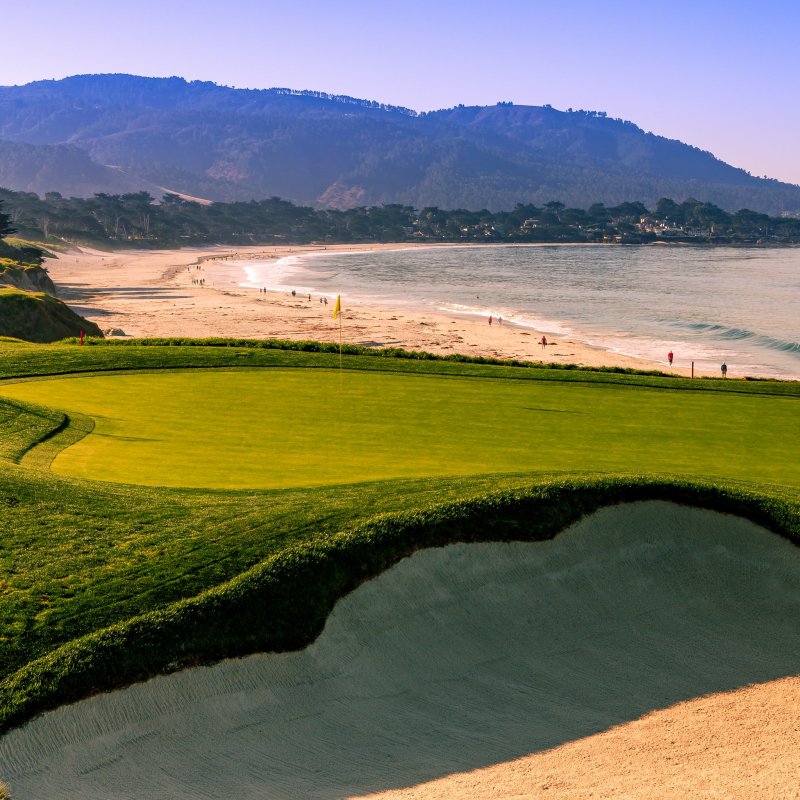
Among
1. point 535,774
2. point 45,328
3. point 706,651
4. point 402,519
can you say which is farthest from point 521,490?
point 45,328

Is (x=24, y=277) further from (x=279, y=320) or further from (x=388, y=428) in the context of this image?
(x=388, y=428)

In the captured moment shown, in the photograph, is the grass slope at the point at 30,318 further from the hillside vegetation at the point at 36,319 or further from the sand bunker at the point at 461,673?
the sand bunker at the point at 461,673

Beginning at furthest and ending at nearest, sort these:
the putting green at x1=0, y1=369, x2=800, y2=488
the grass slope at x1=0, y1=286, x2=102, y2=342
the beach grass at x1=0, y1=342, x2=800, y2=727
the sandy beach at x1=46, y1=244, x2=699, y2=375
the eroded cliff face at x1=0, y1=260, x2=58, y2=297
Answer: the eroded cliff face at x1=0, y1=260, x2=58, y2=297
the sandy beach at x1=46, y1=244, x2=699, y2=375
the grass slope at x1=0, y1=286, x2=102, y2=342
the putting green at x1=0, y1=369, x2=800, y2=488
the beach grass at x1=0, y1=342, x2=800, y2=727

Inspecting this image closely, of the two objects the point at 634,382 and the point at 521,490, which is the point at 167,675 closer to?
the point at 521,490

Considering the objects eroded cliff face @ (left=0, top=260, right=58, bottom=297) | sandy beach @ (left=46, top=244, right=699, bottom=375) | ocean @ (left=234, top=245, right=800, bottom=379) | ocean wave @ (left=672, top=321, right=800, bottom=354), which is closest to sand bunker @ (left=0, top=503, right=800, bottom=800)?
sandy beach @ (left=46, top=244, right=699, bottom=375)

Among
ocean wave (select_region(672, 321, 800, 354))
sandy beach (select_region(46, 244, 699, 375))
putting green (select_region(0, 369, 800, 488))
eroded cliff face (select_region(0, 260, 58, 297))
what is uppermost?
eroded cliff face (select_region(0, 260, 58, 297))

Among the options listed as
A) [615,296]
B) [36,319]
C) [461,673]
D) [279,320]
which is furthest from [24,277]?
[461,673]

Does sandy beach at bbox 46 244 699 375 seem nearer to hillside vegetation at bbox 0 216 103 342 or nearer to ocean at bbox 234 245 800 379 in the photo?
ocean at bbox 234 245 800 379
